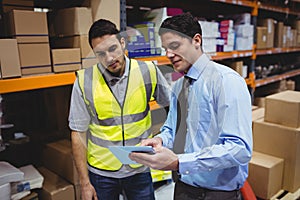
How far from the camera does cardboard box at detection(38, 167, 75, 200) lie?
146 cm

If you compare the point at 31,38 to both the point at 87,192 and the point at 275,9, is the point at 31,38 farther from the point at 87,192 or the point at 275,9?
the point at 275,9

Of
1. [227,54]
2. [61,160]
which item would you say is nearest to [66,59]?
[61,160]

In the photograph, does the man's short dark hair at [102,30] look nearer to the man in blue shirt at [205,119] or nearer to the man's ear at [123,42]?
the man's ear at [123,42]

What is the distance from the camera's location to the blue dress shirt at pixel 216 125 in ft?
2.91

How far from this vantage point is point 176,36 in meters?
0.85

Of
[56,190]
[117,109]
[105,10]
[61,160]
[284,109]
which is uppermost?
[105,10]

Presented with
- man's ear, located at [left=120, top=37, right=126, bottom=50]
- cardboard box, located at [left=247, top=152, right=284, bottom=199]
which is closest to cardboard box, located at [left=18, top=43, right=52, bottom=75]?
man's ear, located at [left=120, top=37, right=126, bottom=50]

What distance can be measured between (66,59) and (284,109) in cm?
152

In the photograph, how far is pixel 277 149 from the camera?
198 cm

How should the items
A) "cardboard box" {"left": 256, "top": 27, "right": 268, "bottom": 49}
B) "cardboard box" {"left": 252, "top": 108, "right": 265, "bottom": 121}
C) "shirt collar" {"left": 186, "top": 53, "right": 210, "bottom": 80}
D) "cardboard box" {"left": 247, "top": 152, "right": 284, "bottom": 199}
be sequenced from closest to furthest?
"shirt collar" {"left": 186, "top": 53, "right": 210, "bottom": 80}
"cardboard box" {"left": 247, "top": 152, "right": 284, "bottom": 199}
"cardboard box" {"left": 252, "top": 108, "right": 265, "bottom": 121}
"cardboard box" {"left": 256, "top": 27, "right": 268, "bottom": 49}

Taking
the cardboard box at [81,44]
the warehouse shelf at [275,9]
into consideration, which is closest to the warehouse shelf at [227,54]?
the warehouse shelf at [275,9]

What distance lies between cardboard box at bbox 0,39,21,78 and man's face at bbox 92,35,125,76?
13.7 inches

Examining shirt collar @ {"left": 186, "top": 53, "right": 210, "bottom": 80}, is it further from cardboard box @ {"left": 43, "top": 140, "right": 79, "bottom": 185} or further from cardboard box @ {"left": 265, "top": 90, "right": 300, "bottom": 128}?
cardboard box @ {"left": 265, "top": 90, "right": 300, "bottom": 128}

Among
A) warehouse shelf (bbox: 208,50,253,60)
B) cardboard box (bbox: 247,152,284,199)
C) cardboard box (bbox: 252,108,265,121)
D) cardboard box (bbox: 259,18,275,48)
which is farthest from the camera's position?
cardboard box (bbox: 259,18,275,48)
